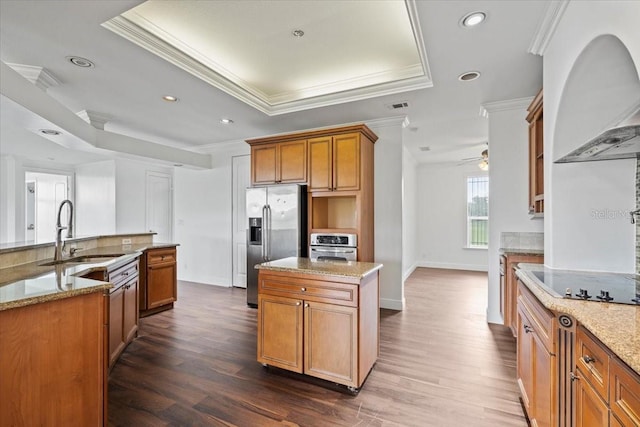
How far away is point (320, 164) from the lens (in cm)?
401

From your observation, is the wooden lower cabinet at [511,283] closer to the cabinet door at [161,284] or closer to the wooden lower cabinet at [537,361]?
the wooden lower cabinet at [537,361]

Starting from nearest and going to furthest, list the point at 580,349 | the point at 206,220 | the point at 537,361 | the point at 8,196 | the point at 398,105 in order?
the point at 580,349 → the point at 537,361 → the point at 398,105 → the point at 206,220 → the point at 8,196

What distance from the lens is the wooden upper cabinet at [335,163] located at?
385cm

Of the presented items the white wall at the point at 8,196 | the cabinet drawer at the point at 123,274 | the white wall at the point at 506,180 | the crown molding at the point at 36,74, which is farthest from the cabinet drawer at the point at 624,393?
the white wall at the point at 8,196

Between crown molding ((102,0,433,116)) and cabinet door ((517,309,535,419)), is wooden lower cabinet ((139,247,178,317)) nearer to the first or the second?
crown molding ((102,0,433,116))

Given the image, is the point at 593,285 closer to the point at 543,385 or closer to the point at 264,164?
the point at 543,385

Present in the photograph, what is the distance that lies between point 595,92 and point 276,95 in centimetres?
321

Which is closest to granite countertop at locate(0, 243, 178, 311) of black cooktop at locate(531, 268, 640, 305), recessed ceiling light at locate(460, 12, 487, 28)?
black cooktop at locate(531, 268, 640, 305)

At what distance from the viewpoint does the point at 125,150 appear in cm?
414

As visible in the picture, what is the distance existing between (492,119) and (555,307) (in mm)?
3069

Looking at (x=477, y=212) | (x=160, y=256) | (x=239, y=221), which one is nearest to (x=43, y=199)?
(x=239, y=221)

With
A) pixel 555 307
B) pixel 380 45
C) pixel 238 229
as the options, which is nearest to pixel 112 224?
pixel 238 229

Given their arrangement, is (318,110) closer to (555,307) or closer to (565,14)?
(565,14)

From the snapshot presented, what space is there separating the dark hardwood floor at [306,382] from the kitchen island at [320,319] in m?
0.17
